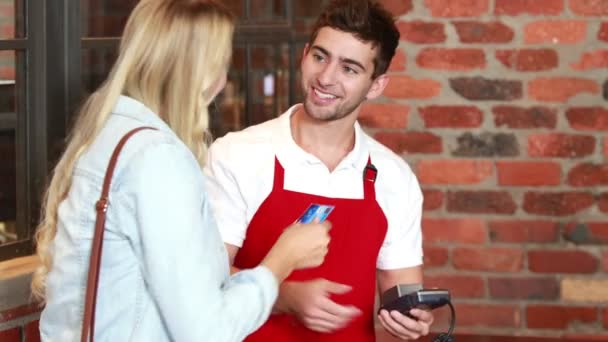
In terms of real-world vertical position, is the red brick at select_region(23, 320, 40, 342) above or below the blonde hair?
below

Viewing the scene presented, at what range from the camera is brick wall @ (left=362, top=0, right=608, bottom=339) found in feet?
10.5

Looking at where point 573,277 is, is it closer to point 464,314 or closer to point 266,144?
point 464,314

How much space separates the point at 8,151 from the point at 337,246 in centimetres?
82

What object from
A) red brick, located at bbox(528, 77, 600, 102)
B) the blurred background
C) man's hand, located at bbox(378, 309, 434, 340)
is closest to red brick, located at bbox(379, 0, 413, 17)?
the blurred background

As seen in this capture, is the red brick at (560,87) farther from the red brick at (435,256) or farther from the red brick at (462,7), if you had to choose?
the red brick at (435,256)

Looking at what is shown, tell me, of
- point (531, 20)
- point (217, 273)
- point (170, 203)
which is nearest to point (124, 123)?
point (170, 203)

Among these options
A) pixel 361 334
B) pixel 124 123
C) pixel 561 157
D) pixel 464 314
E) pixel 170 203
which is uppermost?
pixel 124 123

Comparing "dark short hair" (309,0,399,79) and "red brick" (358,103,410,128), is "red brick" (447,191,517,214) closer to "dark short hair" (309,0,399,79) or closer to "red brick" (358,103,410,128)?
"red brick" (358,103,410,128)

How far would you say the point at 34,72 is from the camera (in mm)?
2561

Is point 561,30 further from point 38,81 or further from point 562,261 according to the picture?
point 38,81

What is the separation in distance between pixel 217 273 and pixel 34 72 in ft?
3.85

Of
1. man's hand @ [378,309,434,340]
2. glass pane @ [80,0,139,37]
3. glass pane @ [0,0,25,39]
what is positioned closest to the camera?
man's hand @ [378,309,434,340]

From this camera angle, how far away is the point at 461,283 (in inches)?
130

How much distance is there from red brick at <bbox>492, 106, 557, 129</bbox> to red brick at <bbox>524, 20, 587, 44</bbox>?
22cm
